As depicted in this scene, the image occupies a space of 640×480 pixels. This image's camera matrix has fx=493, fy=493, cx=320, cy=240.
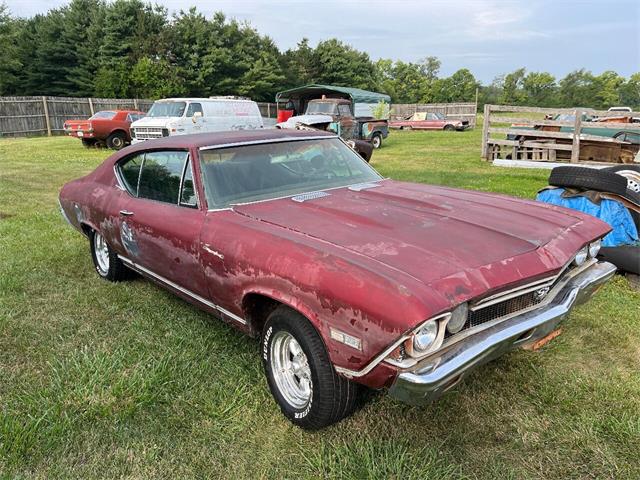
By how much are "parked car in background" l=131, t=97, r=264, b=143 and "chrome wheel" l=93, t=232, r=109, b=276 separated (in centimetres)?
1038

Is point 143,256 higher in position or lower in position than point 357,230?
lower

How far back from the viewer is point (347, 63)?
5631cm

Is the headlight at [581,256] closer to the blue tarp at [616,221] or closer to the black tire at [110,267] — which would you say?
the blue tarp at [616,221]

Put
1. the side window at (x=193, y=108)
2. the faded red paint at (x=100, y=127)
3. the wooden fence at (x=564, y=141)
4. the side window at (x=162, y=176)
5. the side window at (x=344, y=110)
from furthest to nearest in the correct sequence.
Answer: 1. the side window at (x=344, y=110)
2. the faded red paint at (x=100, y=127)
3. the side window at (x=193, y=108)
4. the wooden fence at (x=564, y=141)
5. the side window at (x=162, y=176)

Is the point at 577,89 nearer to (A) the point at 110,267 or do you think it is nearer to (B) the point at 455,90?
(B) the point at 455,90

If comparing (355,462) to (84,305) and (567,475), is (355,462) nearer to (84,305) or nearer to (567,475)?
(567,475)

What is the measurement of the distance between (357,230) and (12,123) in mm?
27743

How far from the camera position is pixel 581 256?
2.83 m

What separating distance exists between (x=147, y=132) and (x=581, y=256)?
14.5 meters

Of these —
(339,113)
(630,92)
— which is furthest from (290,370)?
(630,92)

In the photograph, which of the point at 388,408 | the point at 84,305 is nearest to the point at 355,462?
the point at 388,408

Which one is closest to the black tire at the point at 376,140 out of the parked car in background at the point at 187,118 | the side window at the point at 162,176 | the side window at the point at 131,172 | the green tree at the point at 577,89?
the parked car in background at the point at 187,118

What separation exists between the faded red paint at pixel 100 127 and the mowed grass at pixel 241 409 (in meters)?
15.1

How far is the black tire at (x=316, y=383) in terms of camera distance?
233 centimetres
